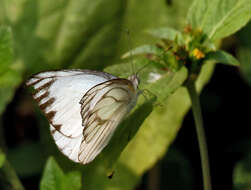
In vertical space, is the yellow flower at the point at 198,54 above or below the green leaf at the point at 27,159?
above

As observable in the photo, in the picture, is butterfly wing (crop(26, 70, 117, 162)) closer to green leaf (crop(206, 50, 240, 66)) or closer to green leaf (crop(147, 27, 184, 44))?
green leaf (crop(147, 27, 184, 44))

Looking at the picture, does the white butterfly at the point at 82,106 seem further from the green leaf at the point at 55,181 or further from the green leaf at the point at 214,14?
the green leaf at the point at 214,14

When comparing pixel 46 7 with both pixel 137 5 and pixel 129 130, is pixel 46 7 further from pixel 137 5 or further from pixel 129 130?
pixel 129 130

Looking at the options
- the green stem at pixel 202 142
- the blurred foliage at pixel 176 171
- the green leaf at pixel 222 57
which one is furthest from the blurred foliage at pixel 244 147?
the green leaf at pixel 222 57

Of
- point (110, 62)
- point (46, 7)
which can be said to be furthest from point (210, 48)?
point (46, 7)

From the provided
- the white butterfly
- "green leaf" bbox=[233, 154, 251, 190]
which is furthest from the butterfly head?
"green leaf" bbox=[233, 154, 251, 190]

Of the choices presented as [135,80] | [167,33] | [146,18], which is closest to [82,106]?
[135,80]
